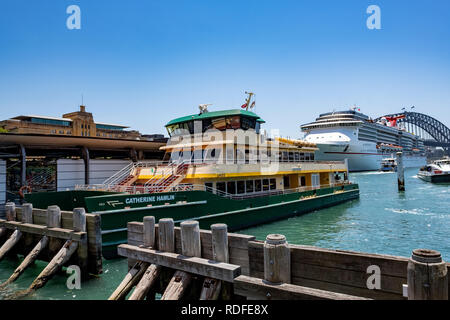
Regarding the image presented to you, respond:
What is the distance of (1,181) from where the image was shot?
1862cm

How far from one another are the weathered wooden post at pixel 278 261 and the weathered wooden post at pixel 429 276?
5.53 feet

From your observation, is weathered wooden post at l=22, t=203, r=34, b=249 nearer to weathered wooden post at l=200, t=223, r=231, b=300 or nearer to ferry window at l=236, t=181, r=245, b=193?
weathered wooden post at l=200, t=223, r=231, b=300

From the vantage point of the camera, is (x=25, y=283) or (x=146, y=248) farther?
(x=25, y=283)

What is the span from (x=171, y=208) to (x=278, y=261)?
29.5 feet

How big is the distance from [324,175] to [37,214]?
22.3 m

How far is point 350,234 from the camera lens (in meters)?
15.4

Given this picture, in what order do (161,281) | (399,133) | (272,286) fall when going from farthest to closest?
(399,133) → (161,281) → (272,286)

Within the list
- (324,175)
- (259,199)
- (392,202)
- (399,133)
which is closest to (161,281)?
(259,199)

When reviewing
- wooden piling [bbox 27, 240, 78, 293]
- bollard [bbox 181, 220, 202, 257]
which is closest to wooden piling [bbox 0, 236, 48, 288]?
wooden piling [bbox 27, 240, 78, 293]

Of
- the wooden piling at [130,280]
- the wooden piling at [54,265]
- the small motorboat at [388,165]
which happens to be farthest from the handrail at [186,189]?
the small motorboat at [388,165]

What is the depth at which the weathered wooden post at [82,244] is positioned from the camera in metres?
9.15

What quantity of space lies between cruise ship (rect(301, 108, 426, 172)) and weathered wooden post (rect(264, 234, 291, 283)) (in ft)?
209

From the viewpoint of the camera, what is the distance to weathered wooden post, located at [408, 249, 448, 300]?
10.8 feet
